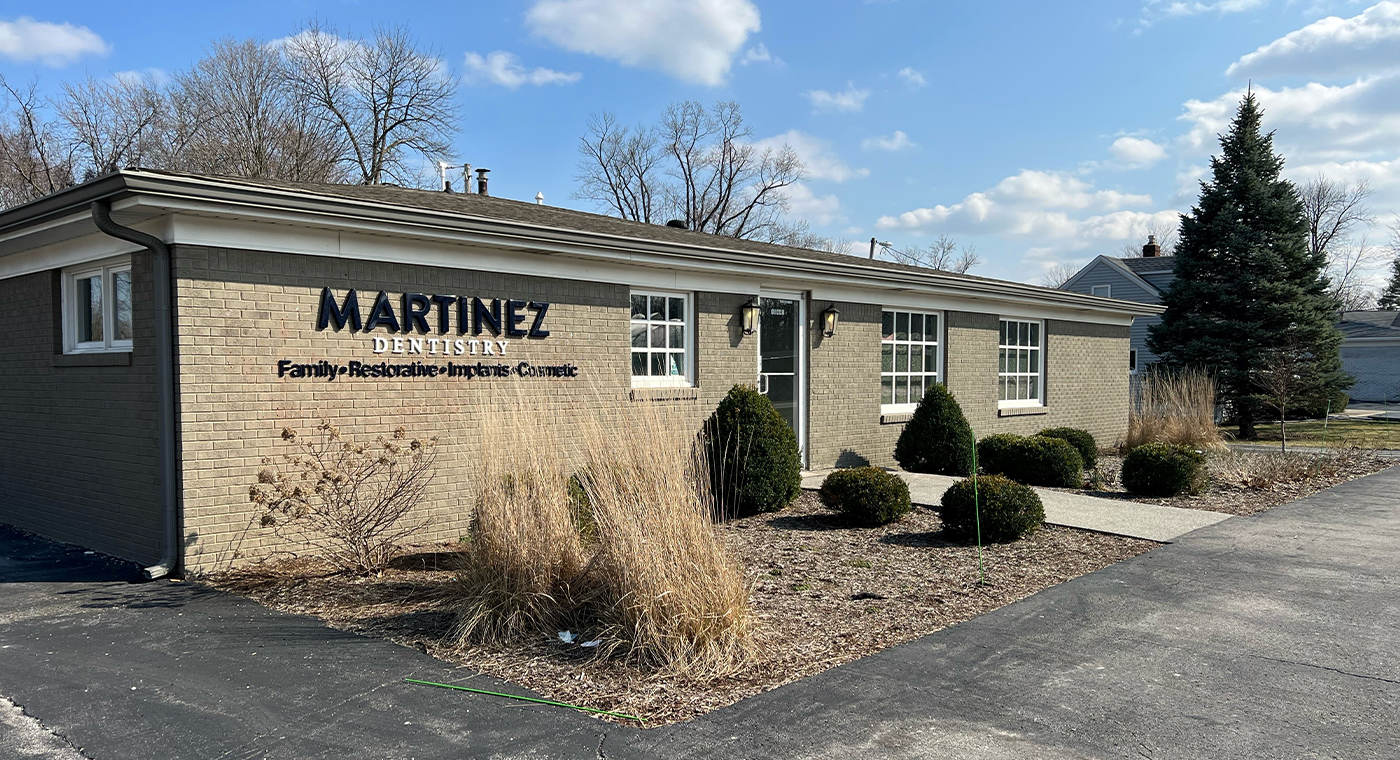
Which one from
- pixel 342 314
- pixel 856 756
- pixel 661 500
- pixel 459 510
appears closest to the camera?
pixel 856 756

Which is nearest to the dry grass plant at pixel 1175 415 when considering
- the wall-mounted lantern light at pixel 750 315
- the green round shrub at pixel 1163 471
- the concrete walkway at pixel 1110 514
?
the green round shrub at pixel 1163 471

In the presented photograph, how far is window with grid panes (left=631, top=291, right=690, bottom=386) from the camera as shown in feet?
33.5

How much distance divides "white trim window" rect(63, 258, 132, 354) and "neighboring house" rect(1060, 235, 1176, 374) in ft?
109

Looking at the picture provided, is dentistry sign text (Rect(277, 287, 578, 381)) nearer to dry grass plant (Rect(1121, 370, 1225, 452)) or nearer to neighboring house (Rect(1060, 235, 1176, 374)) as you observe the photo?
dry grass plant (Rect(1121, 370, 1225, 452))

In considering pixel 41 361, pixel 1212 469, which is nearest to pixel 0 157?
pixel 41 361

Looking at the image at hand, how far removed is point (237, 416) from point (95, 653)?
2.25m

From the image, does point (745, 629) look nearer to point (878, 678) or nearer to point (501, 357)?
point (878, 678)

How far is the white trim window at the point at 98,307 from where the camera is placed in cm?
768

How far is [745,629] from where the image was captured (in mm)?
4957

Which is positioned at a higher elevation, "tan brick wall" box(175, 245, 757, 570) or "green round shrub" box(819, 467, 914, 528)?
"tan brick wall" box(175, 245, 757, 570)

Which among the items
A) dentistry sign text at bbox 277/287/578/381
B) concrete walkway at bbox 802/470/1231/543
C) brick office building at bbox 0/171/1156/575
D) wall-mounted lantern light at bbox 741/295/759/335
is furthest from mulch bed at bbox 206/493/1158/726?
wall-mounted lantern light at bbox 741/295/759/335

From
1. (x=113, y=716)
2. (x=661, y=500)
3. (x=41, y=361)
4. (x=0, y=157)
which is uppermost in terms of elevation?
(x=0, y=157)

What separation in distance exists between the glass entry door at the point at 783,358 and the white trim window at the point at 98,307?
6.94 meters

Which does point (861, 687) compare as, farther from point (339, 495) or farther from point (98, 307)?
point (98, 307)
